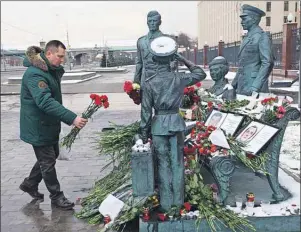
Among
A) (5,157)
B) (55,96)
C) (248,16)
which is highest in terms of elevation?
(248,16)

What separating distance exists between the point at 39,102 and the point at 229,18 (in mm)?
64605

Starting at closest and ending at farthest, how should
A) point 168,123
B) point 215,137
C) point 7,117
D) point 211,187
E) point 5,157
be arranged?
point 168,123, point 215,137, point 211,187, point 5,157, point 7,117

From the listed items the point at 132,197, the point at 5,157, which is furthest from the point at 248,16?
the point at 5,157

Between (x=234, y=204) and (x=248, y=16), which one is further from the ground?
(x=248, y=16)

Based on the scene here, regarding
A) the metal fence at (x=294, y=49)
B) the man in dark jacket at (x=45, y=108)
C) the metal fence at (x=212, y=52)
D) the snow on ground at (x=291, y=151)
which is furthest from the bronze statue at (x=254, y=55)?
the metal fence at (x=212, y=52)

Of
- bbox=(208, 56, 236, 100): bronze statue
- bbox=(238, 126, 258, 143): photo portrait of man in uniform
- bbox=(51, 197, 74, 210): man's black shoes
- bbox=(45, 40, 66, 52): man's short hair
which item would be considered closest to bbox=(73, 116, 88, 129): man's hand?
bbox=(45, 40, 66, 52): man's short hair

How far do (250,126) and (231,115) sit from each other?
283 mm

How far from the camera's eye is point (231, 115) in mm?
3832

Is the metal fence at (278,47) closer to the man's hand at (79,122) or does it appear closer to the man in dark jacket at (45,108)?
the man in dark jacket at (45,108)

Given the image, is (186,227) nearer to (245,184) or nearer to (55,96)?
(245,184)

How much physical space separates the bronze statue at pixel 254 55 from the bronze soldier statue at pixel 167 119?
1778mm

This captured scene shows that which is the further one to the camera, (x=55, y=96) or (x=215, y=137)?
(x=55, y=96)

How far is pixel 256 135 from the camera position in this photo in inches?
137

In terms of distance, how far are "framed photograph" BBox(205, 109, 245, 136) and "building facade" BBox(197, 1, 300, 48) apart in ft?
163
